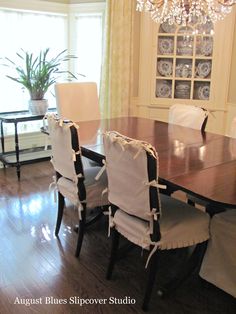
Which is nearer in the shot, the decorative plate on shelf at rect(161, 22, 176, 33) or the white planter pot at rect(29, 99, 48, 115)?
the white planter pot at rect(29, 99, 48, 115)

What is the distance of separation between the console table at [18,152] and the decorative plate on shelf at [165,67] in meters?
1.62

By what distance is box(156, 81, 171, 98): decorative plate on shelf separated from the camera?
4375mm

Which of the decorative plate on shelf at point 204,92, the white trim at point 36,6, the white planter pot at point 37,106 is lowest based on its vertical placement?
the white planter pot at point 37,106

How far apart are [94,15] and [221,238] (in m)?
3.53

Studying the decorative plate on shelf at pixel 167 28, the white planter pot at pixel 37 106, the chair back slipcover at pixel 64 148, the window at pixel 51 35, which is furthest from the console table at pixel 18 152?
the decorative plate on shelf at pixel 167 28

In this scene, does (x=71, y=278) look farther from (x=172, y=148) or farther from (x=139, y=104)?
(x=139, y=104)

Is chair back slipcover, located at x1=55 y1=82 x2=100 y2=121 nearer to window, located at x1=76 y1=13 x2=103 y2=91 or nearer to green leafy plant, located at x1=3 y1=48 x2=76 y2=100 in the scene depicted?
green leafy plant, located at x1=3 y1=48 x2=76 y2=100

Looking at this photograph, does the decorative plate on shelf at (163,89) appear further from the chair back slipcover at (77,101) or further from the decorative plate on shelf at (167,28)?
the chair back slipcover at (77,101)

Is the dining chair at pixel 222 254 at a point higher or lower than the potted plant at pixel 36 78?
lower

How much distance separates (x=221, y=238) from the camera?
186 cm

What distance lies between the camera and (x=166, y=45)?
4.24 meters

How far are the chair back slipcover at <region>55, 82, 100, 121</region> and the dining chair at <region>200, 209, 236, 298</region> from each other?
2.00 metres

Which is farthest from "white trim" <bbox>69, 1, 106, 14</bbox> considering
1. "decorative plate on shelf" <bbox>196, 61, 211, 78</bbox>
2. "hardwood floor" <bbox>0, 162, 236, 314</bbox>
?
"hardwood floor" <bbox>0, 162, 236, 314</bbox>

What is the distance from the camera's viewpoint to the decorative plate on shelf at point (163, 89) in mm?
4375
